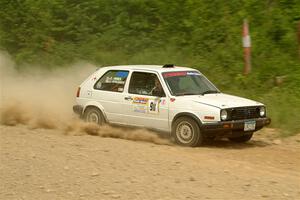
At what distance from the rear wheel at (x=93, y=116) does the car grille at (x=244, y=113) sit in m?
2.94

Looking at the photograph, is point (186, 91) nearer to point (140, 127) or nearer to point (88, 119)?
point (140, 127)

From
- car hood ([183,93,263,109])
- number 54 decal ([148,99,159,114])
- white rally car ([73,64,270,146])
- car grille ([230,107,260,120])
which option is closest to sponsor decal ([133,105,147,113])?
white rally car ([73,64,270,146])

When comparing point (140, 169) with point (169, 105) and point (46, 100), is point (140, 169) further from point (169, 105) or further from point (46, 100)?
point (46, 100)

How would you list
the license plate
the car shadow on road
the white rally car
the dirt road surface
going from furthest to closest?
the car shadow on road → the license plate → the white rally car → the dirt road surface

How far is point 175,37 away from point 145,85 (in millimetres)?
7256

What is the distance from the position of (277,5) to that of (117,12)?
19.6ft

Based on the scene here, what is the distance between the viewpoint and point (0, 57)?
21.5 metres

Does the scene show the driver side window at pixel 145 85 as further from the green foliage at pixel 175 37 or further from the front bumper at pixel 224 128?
the green foliage at pixel 175 37

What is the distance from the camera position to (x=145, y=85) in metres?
11.5

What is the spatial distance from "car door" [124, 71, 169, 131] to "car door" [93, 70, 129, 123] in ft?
0.64

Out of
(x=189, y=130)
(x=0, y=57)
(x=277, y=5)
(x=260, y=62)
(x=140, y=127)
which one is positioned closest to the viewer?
(x=189, y=130)

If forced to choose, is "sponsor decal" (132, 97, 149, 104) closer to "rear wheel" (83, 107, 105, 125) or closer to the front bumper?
"rear wheel" (83, 107, 105, 125)

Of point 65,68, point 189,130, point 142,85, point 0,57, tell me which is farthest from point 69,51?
point 189,130

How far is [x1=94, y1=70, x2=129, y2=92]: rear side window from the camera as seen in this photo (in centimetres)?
1189
